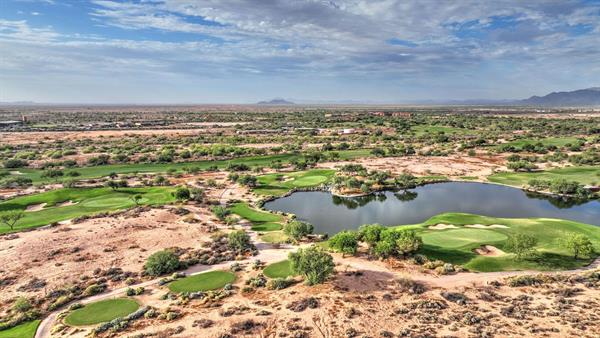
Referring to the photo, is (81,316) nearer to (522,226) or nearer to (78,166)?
(522,226)

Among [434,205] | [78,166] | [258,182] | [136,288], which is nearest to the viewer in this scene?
[136,288]

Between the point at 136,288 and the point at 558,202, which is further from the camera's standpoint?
the point at 558,202

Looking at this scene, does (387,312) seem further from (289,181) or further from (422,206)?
(289,181)

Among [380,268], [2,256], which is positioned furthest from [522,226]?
[2,256]

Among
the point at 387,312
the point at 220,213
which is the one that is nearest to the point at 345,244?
the point at 387,312

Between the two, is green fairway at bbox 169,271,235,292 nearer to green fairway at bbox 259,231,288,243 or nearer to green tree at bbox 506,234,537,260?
green fairway at bbox 259,231,288,243

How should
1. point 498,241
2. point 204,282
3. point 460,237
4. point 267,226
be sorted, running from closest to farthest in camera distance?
1. point 204,282
2. point 498,241
3. point 460,237
4. point 267,226
